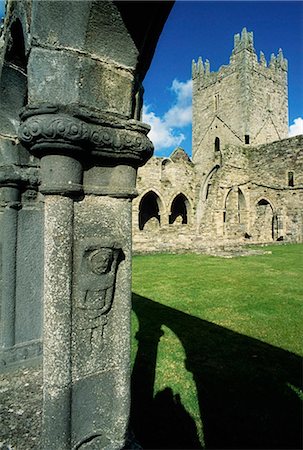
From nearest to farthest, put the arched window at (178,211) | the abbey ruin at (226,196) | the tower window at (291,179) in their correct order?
the abbey ruin at (226,196) < the tower window at (291,179) < the arched window at (178,211)

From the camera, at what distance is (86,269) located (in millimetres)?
1612

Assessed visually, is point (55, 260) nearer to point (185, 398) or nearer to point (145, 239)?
point (185, 398)

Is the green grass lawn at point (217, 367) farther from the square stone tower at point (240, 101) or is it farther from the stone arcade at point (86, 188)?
the square stone tower at point (240, 101)

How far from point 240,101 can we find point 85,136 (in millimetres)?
31053

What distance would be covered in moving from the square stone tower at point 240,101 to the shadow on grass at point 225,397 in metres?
27.5

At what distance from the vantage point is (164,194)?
19.6m

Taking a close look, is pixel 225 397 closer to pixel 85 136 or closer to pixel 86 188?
pixel 86 188

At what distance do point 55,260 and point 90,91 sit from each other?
90cm

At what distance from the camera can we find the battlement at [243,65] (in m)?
28.6

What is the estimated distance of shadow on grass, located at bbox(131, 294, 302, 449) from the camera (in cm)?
238

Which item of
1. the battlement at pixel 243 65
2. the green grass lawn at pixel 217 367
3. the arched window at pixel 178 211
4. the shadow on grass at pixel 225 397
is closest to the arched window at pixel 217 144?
the battlement at pixel 243 65

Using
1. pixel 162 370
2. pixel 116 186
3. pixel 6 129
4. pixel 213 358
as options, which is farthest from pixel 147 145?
pixel 213 358

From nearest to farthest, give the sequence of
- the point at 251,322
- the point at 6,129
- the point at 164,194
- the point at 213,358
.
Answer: the point at 6,129, the point at 213,358, the point at 251,322, the point at 164,194

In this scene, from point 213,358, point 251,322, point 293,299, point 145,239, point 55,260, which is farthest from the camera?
point 145,239
